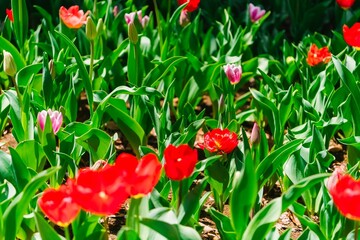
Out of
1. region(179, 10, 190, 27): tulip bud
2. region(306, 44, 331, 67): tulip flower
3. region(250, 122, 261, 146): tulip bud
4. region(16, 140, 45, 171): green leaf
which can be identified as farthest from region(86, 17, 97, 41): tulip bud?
region(306, 44, 331, 67): tulip flower

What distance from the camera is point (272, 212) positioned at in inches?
71.0

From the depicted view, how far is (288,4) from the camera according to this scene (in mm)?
4062

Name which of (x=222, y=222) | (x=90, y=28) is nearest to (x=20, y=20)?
(x=90, y=28)

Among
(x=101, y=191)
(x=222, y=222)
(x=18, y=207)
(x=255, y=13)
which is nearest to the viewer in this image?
(x=101, y=191)

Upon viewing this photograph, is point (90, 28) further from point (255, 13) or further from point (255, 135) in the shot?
point (255, 13)

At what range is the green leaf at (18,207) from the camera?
5.84 feet

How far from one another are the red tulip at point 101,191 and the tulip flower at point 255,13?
214 centimetres

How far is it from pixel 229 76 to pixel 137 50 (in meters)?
0.38

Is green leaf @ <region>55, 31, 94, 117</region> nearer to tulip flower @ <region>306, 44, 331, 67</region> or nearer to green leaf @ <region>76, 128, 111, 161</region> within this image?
green leaf @ <region>76, 128, 111, 161</region>

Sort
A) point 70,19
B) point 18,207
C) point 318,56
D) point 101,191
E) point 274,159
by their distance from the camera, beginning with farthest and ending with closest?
point 318,56 → point 70,19 → point 274,159 → point 18,207 → point 101,191

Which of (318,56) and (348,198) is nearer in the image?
(348,198)

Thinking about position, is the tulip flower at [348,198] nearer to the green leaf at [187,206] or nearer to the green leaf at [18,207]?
→ the green leaf at [187,206]

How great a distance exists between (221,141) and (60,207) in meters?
0.87

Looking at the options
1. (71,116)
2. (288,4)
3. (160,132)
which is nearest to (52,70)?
(71,116)
